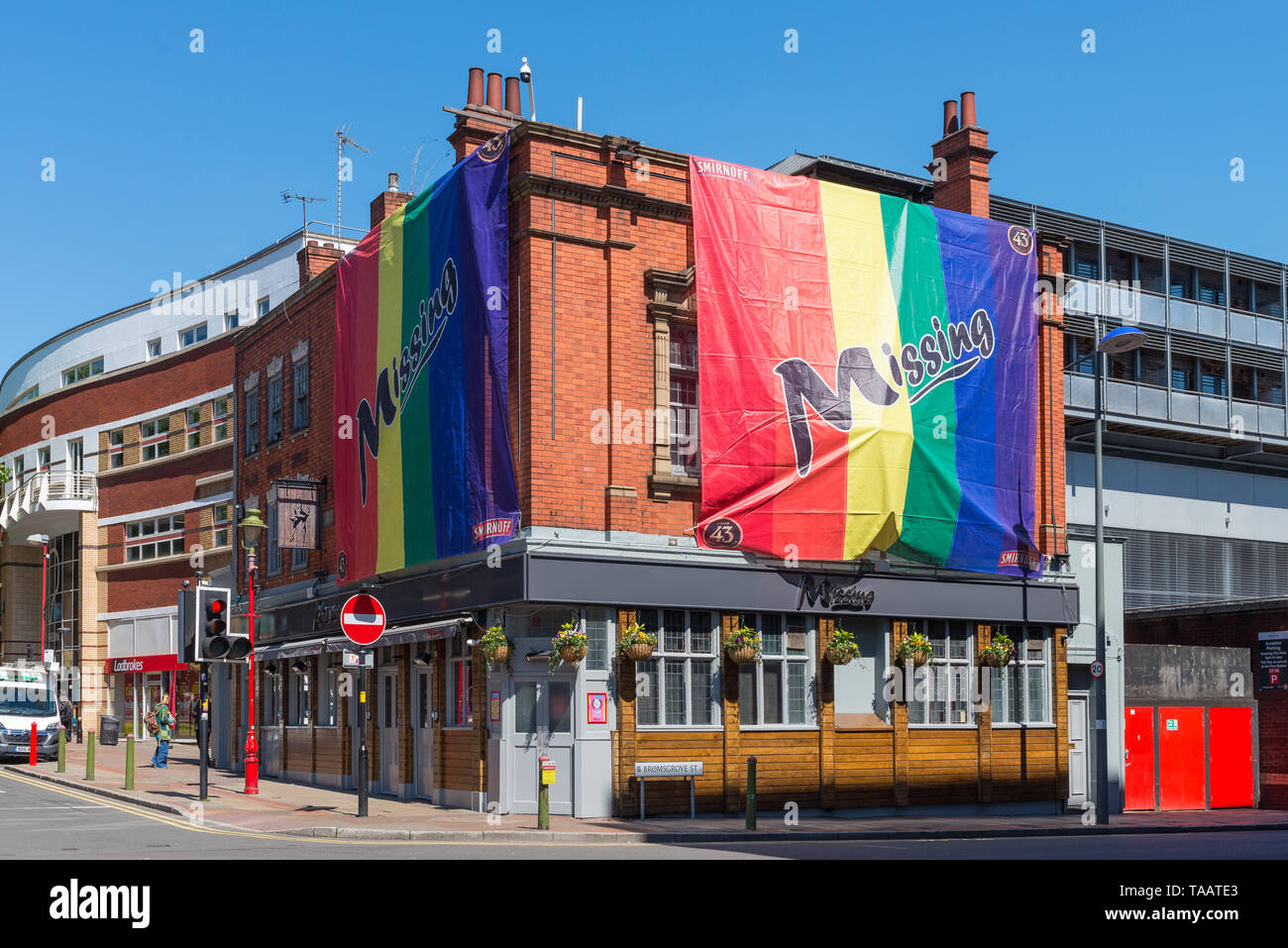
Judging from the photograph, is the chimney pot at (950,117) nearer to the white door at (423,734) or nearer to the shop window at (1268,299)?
the white door at (423,734)

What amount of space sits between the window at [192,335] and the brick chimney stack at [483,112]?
35.9 meters

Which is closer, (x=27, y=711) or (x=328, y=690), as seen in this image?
(x=328, y=690)

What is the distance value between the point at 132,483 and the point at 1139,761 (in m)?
42.9

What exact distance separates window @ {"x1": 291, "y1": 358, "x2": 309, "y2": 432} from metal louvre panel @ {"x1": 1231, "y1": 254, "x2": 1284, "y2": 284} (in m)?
30.9

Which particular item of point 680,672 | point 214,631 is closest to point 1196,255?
point 680,672

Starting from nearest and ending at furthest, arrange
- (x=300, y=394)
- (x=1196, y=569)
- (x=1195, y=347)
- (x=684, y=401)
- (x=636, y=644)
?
1. (x=636, y=644)
2. (x=684, y=401)
3. (x=300, y=394)
4. (x=1196, y=569)
5. (x=1195, y=347)

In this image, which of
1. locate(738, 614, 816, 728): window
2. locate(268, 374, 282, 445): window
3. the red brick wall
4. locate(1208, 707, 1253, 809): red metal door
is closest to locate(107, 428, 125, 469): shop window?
locate(268, 374, 282, 445): window

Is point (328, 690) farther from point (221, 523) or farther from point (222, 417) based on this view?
point (222, 417)

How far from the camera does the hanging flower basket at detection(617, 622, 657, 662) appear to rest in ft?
72.9

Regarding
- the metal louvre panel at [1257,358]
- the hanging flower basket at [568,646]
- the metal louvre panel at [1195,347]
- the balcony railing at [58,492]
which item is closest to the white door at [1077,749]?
the hanging flower basket at [568,646]

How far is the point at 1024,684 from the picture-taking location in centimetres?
2730

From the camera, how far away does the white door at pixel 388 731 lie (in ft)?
86.4

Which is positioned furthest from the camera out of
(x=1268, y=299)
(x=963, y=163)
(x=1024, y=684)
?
(x=1268, y=299)

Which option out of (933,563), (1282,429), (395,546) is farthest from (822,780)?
(1282,429)
